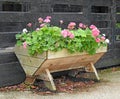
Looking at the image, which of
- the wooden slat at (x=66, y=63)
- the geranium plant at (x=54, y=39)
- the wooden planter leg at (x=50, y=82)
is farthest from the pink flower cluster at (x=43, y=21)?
the wooden planter leg at (x=50, y=82)

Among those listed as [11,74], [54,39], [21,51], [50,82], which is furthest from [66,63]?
[11,74]

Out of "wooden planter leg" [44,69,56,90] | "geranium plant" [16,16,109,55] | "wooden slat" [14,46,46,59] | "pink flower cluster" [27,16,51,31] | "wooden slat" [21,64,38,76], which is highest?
"pink flower cluster" [27,16,51,31]

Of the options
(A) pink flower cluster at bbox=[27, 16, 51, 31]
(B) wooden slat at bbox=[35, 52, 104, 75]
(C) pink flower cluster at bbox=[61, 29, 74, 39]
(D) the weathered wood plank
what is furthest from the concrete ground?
(A) pink flower cluster at bbox=[27, 16, 51, 31]

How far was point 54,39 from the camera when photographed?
5.85 m

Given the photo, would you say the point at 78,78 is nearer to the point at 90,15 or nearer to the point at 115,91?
the point at 115,91

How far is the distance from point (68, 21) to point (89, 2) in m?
0.81

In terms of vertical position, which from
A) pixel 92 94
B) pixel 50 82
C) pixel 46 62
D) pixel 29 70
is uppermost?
pixel 46 62

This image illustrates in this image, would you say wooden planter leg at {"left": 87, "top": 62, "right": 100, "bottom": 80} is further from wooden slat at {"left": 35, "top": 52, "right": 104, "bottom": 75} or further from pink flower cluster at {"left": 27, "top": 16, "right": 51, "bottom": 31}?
pink flower cluster at {"left": 27, "top": 16, "right": 51, "bottom": 31}

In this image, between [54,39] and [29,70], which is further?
[29,70]

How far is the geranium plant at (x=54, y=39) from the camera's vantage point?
5.82 m

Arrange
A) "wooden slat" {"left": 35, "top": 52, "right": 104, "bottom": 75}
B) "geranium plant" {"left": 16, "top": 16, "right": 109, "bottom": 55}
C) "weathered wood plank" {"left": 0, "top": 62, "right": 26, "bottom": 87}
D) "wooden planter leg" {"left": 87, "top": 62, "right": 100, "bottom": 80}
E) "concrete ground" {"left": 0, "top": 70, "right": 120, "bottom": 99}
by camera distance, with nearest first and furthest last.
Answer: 1. "concrete ground" {"left": 0, "top": 70, "right": 120, "bottom": 99}
2. "geranium plant" {"left": 16, "top": 16, "right": 109, "bottom": 55}
3. "wooden slat" {"left": 35, "top": 52, "right": 104, "bottom": 75}
4. "weathered wood plank" {"left": 0, "top": 62, "right": 26, "bottom": 87}
5. "wooden planter leg" {"left": 87, "top": 62, "right": 100, "bottom": 80}

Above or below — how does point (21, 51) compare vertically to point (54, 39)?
below

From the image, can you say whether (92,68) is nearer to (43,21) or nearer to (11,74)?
(43,21)

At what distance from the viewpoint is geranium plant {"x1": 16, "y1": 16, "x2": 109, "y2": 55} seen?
582cm
